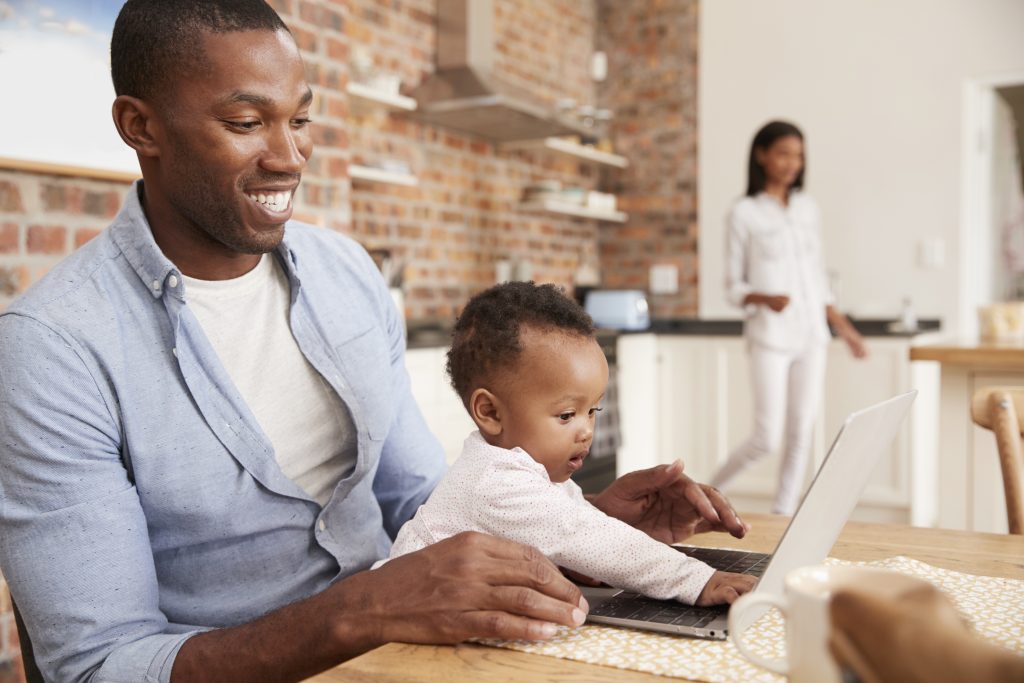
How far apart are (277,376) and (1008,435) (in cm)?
106

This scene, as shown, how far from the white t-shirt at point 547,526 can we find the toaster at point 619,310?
3.68 metres

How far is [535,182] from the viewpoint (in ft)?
17.0

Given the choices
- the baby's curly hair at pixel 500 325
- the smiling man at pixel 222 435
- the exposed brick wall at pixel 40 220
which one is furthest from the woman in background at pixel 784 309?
the baby's curly hair at pixel 500 325

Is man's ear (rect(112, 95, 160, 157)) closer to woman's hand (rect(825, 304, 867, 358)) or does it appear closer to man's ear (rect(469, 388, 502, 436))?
man's ear (rect(469, 388, 502, 436))

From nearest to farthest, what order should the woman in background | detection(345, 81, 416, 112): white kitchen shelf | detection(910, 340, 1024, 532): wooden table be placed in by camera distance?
detection(910, 340, 1024, 532): wooden table → detection(345, 81, 416, 112): white kitchen shelf → the woman in background

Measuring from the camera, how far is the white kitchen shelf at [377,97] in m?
3.62

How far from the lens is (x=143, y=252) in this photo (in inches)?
41.2

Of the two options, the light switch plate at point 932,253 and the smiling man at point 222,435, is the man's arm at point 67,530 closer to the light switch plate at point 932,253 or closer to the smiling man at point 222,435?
the smiling man at point 222,435

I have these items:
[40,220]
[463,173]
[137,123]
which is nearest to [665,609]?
[137,123]

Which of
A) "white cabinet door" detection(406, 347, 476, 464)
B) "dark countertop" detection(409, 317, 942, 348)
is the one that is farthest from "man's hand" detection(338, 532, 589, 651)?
"dark countertop" detection(409, 317, 942, 348)

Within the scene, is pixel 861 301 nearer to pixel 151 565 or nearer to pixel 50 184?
pixel 50 184

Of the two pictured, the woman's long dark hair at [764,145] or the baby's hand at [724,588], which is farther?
the woman's long dark hair at [764,145]

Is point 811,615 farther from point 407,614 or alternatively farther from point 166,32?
point 166,32

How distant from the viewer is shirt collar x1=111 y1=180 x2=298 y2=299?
1038 millimetres
